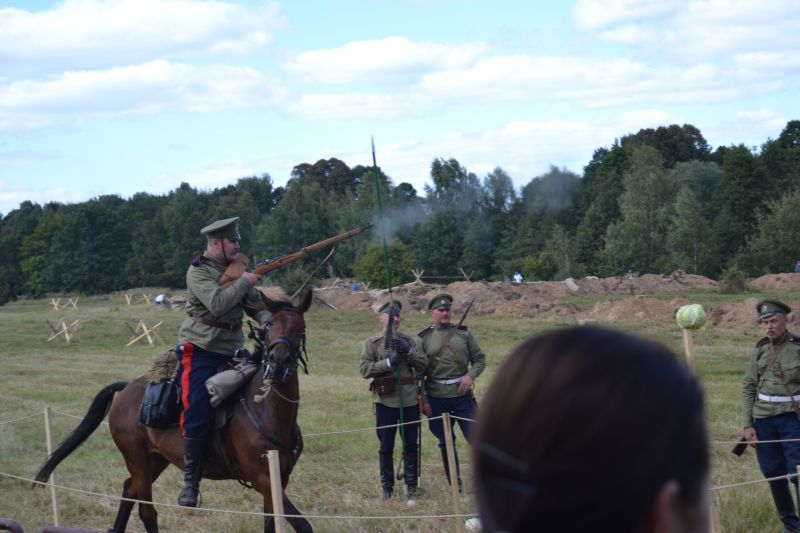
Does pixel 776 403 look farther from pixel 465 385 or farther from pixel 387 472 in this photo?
pixel 387 472

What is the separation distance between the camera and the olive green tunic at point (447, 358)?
1055cm

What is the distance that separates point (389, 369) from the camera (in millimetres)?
10438

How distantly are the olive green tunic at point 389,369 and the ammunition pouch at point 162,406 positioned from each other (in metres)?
2.86

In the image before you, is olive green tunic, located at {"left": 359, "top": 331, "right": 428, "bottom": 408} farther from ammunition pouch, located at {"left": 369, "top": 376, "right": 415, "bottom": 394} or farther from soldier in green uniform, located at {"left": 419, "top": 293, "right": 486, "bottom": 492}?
soldier in green uniform, located at {"left": 419, "top": 293, "right": 486, "bottom": 492}

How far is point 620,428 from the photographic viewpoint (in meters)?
1.09

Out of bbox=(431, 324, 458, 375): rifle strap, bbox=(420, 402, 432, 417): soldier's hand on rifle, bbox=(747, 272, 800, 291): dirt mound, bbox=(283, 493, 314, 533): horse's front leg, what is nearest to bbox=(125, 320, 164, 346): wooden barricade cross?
bbox=(420, 402, 432, 417): soldier's hand on rifle

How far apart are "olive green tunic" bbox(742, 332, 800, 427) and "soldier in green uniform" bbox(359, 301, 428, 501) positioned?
3.46 m

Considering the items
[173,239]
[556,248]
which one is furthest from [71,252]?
[556,248]

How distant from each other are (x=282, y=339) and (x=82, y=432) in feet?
8.53

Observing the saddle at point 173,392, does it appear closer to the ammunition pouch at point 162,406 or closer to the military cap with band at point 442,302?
the ammunition pouch at point 162,406

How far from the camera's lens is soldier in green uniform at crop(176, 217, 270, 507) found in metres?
7.80

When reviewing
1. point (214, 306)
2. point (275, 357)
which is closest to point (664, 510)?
point (275, 357)

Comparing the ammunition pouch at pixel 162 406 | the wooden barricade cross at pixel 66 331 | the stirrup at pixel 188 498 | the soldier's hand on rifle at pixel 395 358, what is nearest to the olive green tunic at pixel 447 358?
the soldier's hand on rifle at pixel 395 358

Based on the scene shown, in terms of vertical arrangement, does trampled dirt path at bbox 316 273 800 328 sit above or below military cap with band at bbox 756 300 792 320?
below
